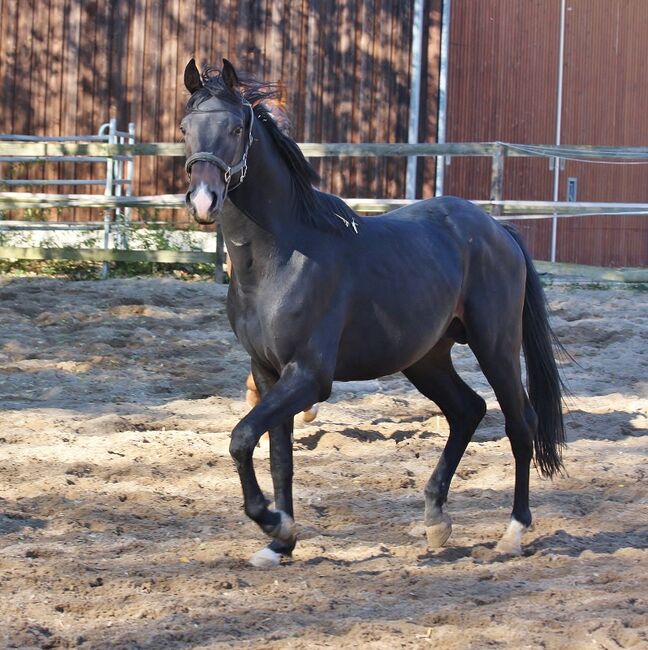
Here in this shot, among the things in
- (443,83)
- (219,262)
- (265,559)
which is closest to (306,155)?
(219,262)

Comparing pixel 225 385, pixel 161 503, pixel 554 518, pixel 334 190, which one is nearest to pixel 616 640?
pixel 554 518

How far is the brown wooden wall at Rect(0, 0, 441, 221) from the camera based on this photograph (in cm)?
1474

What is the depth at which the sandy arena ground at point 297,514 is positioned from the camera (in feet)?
12.1

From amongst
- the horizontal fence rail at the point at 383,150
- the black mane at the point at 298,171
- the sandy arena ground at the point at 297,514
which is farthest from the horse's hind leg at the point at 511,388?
the horizontal fence rail at the point at 383,150

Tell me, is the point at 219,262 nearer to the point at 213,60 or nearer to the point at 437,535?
the point at 213,60

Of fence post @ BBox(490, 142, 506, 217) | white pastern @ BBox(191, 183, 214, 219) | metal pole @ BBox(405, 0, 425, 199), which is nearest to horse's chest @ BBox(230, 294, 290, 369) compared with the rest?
white pastern @ BBox(191, 183, 214, 219)

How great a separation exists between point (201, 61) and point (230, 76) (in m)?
10.7

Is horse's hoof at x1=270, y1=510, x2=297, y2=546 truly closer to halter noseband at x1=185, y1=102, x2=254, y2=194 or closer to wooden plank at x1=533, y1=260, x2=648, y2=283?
halter noseband at x1=185, y1=102, x2=254, y2=194

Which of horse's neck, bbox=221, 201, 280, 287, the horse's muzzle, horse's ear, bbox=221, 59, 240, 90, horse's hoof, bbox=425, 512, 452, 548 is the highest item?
horse's ear, bbox=221, 59, 240, 90

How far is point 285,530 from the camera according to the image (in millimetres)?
4508

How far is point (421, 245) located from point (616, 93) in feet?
47.6

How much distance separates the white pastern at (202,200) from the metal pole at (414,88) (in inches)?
426

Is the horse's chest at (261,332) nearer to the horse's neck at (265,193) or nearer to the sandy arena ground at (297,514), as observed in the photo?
the horse's neck at (265,193)

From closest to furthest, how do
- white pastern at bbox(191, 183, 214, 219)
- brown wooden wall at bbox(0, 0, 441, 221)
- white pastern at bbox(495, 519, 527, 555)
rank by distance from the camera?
white pastern at bbox(191, 183, 214, 219), white pastern at bbox(495, 519, 527, 555), brown wooden wall at bbox(0, 0, 441, 221)
